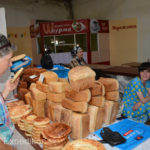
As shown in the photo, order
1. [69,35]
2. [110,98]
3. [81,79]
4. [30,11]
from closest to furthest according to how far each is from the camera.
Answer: [81,79] → [110,98] → [69,35] → [30,11]

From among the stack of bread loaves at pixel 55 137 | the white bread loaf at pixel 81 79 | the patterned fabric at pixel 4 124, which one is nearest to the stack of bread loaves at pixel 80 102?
the white bread loaf at pixel 81 79

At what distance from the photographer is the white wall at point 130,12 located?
24.4 ft

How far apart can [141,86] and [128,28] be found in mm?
6727

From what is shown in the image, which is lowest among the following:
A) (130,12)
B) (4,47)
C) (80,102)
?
(80,102)

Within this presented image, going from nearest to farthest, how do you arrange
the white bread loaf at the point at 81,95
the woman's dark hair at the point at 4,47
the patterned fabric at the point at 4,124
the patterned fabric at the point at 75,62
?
1. the woman's dark hair at the point at 4,47
2. the patterned fabric at the point at 4,124
3. the white bread loaf at the point at 81,95
4. the patterned fabric at the point at 75,62

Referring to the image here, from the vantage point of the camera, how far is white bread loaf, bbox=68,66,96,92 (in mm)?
1404

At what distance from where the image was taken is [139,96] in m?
2.10

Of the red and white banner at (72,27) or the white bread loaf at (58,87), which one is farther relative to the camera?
the red and white banner at (72,27)

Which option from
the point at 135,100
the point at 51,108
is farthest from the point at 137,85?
the point at 51,108

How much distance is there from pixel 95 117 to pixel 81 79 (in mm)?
362

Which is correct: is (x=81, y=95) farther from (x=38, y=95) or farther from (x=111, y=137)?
(x=38, y=95)

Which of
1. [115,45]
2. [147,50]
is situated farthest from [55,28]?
[147,50]

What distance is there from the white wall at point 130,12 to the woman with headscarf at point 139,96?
5.97 m

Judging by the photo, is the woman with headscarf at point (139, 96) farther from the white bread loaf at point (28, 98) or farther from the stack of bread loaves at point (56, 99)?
the white bread loaf at point (28, 98)
